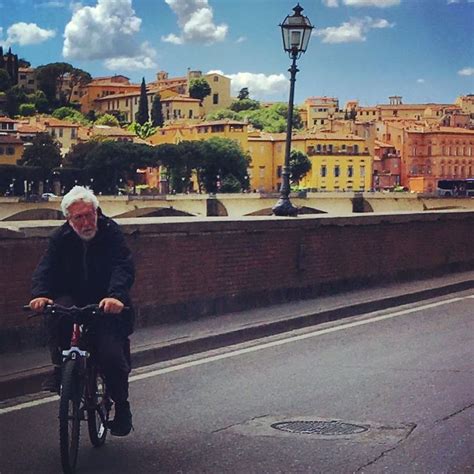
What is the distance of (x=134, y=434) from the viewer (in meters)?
6.93

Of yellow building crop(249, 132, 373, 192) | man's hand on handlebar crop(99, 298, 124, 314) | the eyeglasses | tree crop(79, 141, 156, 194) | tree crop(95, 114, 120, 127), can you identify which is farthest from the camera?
yellow building crop(249, 132, 373, 192)

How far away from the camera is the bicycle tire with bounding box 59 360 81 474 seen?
225 inches

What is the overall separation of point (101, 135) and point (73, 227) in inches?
275

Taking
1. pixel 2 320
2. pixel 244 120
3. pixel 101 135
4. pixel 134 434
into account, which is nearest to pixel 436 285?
pixel 244 120

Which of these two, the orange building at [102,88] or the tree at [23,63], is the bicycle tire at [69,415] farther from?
the orange building at [102,88]

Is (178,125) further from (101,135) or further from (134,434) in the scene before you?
(134,434)

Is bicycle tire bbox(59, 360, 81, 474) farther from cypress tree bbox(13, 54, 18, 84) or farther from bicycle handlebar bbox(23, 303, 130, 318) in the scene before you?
cypress tree bbox(13, 54, 18, 84)

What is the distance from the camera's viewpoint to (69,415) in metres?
5.85

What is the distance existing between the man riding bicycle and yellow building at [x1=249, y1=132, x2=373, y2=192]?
32.2 ft

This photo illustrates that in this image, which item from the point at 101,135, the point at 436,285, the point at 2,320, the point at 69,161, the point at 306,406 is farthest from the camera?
the point at 436,285

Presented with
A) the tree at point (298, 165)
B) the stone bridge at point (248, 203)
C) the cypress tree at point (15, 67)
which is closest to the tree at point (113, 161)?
the stone bridge at point (248, 203)

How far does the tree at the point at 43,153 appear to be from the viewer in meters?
11.5

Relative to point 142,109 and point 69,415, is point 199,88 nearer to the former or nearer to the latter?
point 142,109

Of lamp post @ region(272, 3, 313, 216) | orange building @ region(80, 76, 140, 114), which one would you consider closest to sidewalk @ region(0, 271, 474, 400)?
lamp post @ region(272, 3, 313, 216)
